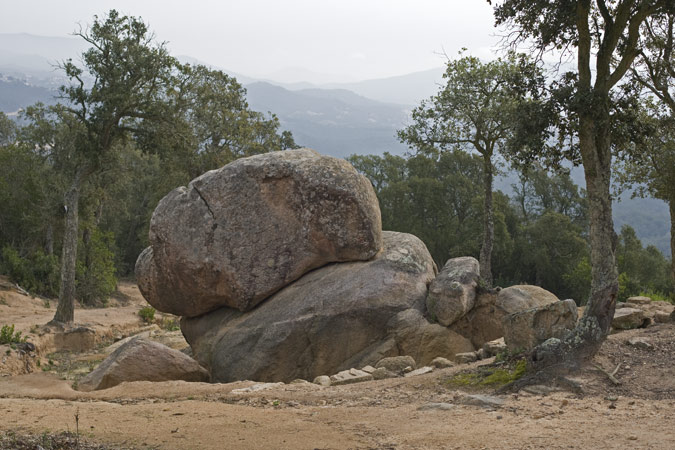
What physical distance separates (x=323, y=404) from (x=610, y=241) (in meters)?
5.57

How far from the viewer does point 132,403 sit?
37.0 feet

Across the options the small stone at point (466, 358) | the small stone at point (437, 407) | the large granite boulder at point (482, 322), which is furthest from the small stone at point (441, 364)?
the small stone at point (437, 407)

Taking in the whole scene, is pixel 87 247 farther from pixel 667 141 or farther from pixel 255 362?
pixel 667 141

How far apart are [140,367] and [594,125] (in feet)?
34.1

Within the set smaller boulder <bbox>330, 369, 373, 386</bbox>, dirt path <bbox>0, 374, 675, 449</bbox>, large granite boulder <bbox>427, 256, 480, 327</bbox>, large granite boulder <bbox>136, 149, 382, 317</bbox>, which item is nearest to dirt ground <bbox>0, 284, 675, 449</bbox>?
dirt path <bbox>0, 374, 675, 449</bbox>

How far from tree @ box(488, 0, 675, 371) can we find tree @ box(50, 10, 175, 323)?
15894mm

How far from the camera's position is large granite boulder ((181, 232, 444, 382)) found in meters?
15.2

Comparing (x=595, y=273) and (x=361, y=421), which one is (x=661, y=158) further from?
(x=361, y=421)

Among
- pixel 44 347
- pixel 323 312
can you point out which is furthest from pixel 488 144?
pixel 44 347

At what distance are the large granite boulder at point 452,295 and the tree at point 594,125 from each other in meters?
4.45

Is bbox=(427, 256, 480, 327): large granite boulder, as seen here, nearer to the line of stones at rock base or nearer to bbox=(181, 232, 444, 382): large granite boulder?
bbox=(181, 232, 444, 382): large granite boulder

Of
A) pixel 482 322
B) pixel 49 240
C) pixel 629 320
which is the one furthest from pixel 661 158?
pixel 49 240

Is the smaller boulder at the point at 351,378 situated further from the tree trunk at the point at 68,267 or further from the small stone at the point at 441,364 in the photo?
the tree trunk at the point at 68,267

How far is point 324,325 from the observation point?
1527cm
